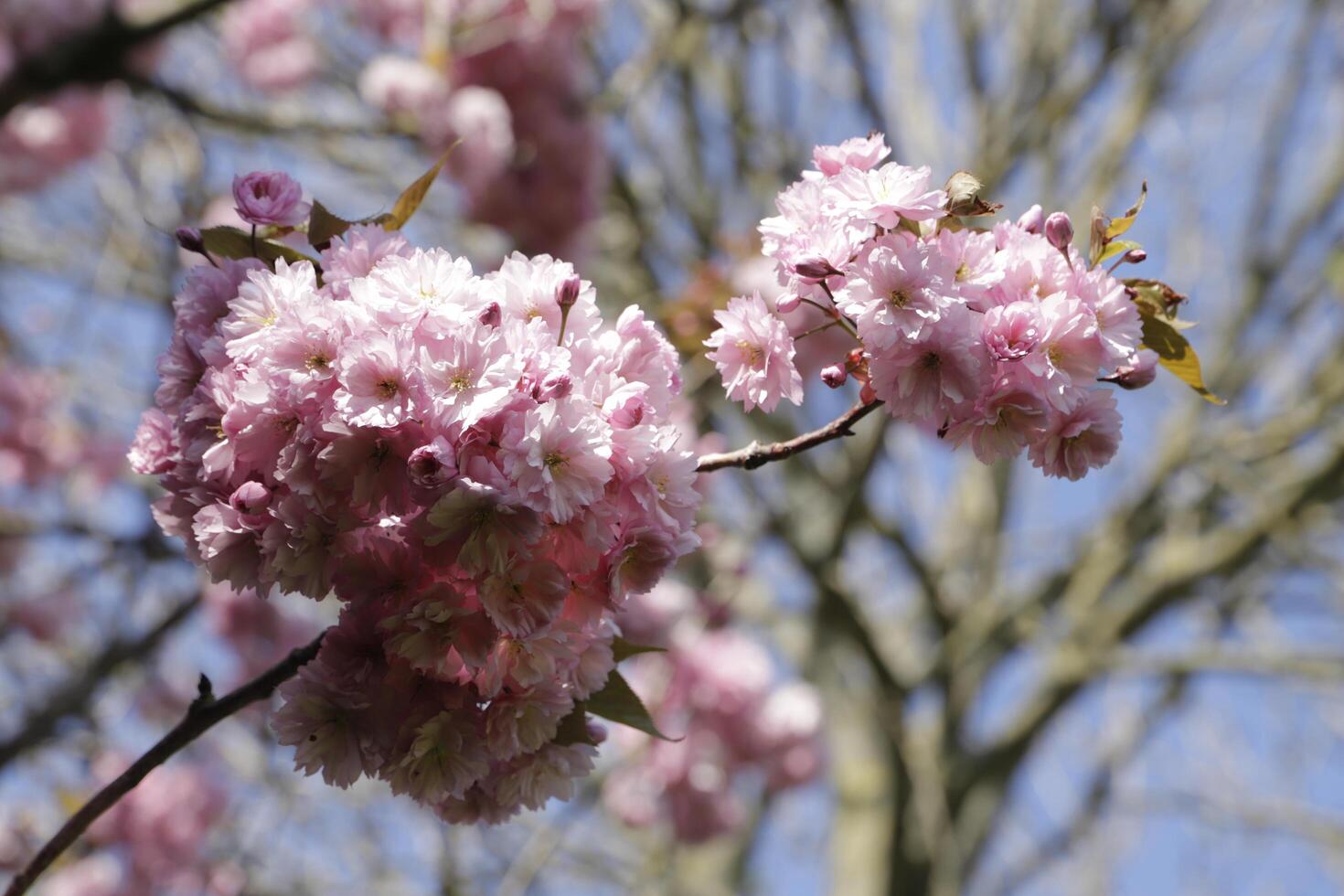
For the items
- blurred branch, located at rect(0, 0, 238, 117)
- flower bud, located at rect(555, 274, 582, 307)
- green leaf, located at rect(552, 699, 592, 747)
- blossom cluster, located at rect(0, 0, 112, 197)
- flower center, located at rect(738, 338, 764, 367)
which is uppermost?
flower bud, located at rect(555, 274, 582, 307)

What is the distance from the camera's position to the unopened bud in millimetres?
937

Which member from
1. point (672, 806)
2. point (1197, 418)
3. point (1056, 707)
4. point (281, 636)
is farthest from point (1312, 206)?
point (281, 636)

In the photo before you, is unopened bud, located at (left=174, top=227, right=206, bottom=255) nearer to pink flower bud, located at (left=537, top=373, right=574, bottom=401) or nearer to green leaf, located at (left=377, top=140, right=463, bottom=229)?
green leaf, located at (left=377, top=140, right=463, bottom=229)

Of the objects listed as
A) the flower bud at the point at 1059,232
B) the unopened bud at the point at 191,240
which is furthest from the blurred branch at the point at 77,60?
the flower bud at the point at 1059,232

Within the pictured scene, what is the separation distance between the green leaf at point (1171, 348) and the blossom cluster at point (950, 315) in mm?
52

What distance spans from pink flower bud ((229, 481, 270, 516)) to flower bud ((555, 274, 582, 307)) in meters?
0.24

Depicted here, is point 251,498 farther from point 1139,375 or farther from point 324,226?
point 1139,375

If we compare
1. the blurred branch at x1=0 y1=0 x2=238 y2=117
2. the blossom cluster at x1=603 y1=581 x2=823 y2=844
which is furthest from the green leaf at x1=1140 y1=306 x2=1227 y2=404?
the blossom cluster at x1=603 y1=581 x2=823 y2=844

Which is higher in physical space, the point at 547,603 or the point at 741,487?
the point at 547,603

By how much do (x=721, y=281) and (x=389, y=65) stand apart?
4.72 ft

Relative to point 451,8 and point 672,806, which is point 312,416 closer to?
point 672,806

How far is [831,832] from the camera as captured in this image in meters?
3.53

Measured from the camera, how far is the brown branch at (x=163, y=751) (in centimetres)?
85

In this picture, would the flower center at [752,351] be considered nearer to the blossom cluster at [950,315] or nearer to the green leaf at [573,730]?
the blossom cluster at [950,315]
